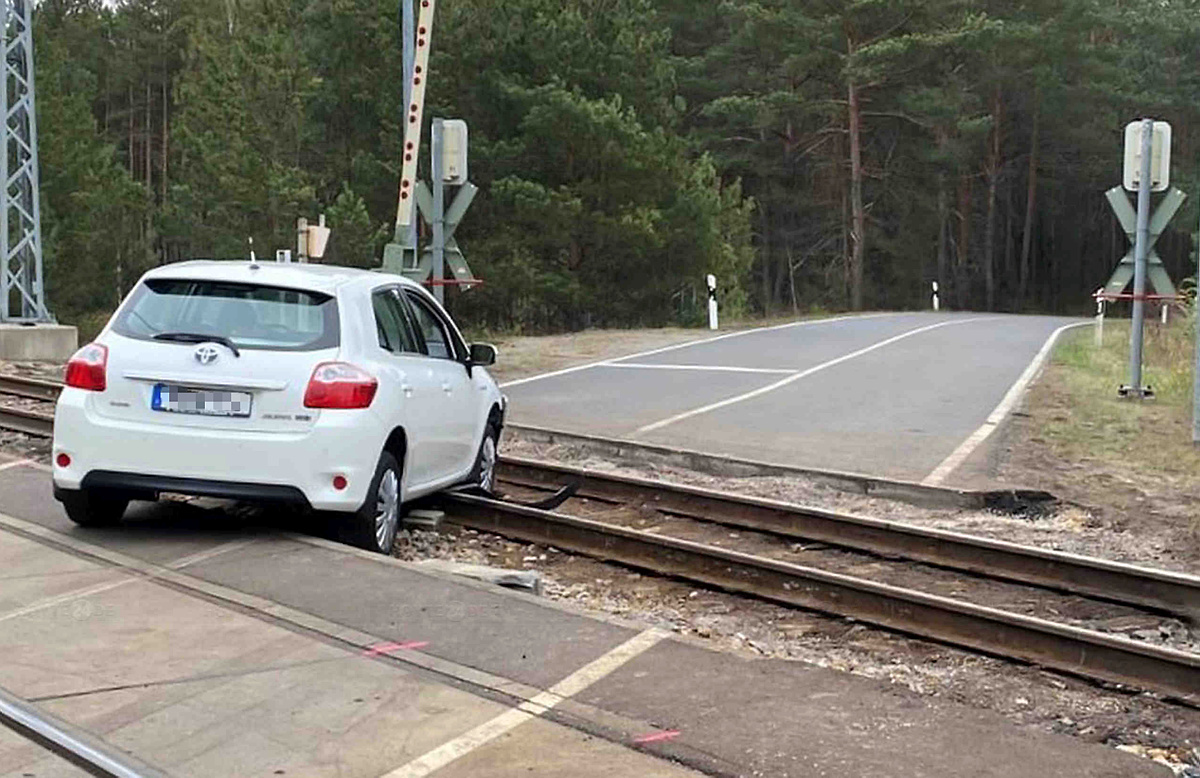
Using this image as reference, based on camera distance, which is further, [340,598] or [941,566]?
[941,566]

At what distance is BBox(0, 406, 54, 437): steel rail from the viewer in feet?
44.9

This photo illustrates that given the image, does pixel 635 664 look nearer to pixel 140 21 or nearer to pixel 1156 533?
pixel 1156 533

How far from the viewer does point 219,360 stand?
7.72 meters

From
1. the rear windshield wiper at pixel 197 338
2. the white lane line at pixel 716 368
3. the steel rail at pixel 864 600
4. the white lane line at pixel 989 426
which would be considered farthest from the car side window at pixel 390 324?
the white lane line at pixel 716 368

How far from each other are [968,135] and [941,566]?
174ft

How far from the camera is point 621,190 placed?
38562 millimetres

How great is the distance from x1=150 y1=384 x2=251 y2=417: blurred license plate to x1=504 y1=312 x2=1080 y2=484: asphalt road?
19.3 feet

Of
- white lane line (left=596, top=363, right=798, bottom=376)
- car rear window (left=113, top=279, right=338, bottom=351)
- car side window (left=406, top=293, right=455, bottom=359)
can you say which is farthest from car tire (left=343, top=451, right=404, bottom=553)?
white lane line (left=596, top=363, right=798, bottom=376)

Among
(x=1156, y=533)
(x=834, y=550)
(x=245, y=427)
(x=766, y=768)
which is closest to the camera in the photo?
(x=766, y=768)

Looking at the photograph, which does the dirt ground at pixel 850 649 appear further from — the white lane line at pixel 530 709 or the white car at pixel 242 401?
the white car at pixel 242 401

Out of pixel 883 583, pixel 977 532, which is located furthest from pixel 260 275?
pixel 977 532

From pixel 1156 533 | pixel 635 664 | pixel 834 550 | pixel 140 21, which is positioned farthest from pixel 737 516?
pixel 140 21

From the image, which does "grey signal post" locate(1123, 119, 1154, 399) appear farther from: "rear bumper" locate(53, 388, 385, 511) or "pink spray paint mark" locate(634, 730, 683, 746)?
"pink spray paint mark" locate(634, 730, 683, 746)

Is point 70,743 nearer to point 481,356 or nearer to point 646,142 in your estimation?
point 481,356
